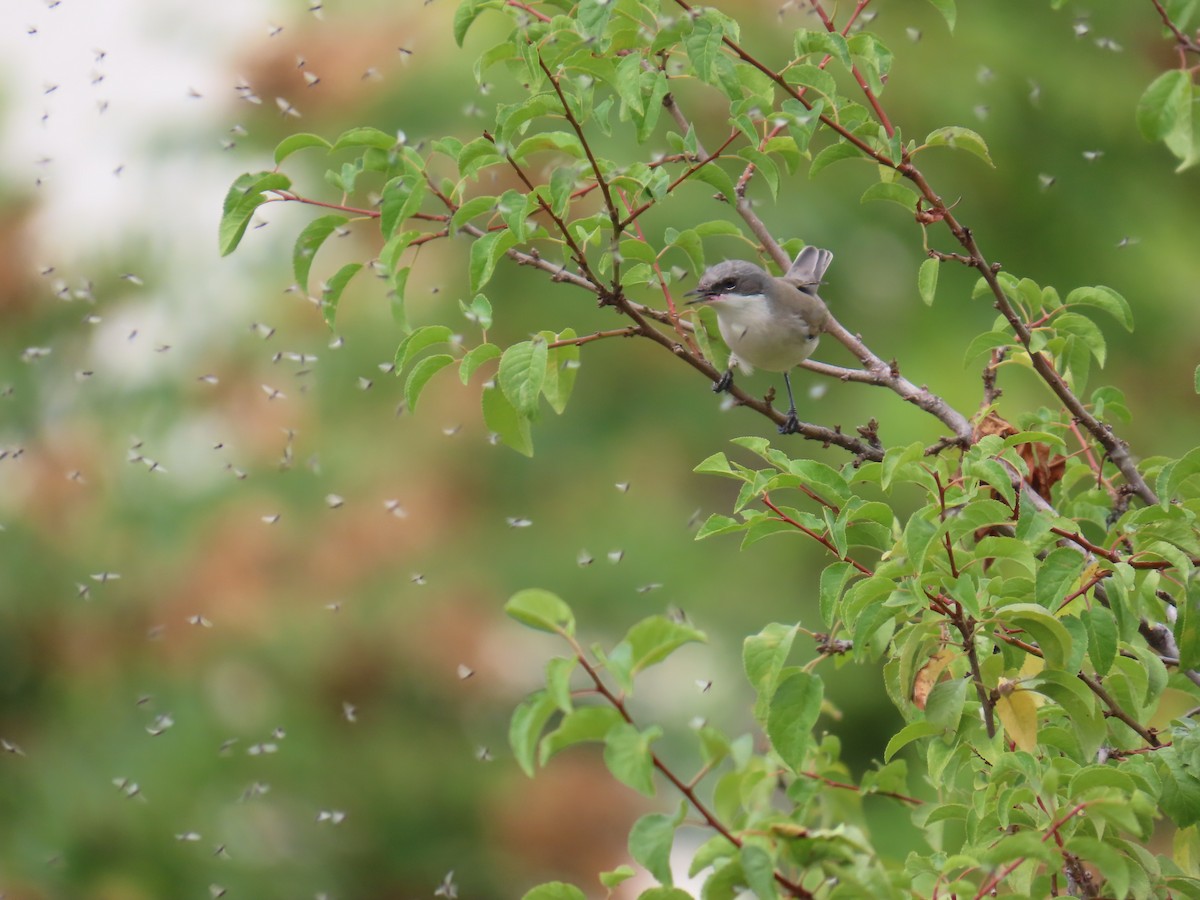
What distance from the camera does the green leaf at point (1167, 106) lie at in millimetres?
1548

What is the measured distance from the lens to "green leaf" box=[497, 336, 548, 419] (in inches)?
71.8

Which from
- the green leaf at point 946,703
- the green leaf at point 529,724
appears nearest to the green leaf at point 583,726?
the green leaf at point 529,724

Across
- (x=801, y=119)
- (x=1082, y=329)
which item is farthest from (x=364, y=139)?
(x=1082, y=329)

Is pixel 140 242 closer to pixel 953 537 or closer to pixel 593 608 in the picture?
pixel 593 608

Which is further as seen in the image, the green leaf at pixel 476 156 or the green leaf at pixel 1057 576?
the green leaf at pixel 476 156

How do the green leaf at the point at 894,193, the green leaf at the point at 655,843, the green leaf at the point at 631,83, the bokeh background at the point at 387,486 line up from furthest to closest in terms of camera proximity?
the bokeh background at the point at 387,486 < the green leaf at the point at 894,193 < the green leaf at the point at 631,83 < the green leaf at the point at 655,843

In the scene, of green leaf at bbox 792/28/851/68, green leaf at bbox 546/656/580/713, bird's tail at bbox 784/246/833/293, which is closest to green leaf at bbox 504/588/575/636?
green leaf at bbox 546/656/580/713

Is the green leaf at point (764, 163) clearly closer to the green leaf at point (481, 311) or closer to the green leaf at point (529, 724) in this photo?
the green leaf at point (481, 311)

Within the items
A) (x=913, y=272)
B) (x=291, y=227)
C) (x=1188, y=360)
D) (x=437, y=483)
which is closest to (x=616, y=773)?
(x=291, y=227)

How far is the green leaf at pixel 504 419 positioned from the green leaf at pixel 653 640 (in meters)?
0.69

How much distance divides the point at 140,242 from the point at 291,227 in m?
0.75

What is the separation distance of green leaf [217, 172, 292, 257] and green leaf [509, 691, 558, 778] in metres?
0.96

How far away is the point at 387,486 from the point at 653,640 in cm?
555

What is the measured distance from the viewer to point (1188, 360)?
754cm
